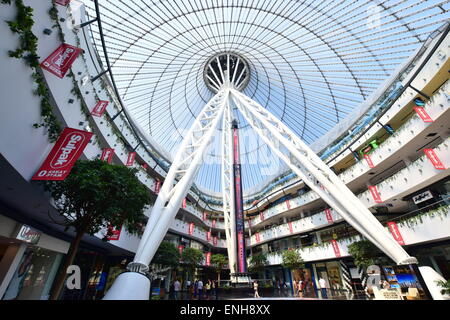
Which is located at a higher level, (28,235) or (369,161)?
(369,161)

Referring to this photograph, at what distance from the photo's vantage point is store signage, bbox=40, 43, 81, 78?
779cm

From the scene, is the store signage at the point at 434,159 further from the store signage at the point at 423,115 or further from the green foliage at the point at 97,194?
the green foliage at the point at 97,194

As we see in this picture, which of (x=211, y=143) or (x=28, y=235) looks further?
(x=211, y=143)

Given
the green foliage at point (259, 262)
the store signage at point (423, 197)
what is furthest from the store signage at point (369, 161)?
the green foliage at point (259, 262)

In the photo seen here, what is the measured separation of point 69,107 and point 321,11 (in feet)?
78.4

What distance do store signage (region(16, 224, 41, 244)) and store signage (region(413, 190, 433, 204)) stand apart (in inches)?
1035

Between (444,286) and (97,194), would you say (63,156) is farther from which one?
(444,286)

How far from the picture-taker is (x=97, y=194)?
7930mm

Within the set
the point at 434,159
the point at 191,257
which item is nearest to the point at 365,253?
the point at 434,159

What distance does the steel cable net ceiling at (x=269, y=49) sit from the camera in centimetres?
1891

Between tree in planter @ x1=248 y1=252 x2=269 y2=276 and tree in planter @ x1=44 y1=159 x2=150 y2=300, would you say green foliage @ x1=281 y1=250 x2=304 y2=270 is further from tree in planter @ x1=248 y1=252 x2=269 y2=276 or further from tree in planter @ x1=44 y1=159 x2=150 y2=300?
tree in planter @ x1=44 y1=159 x2=150 y2=300

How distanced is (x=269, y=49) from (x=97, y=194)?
96.6 feet

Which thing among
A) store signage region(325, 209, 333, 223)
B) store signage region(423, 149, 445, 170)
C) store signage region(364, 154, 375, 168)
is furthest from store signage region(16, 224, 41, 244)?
store signage region(364, 154, 375, 168)

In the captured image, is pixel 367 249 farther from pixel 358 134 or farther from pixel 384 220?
pixel 358 134
